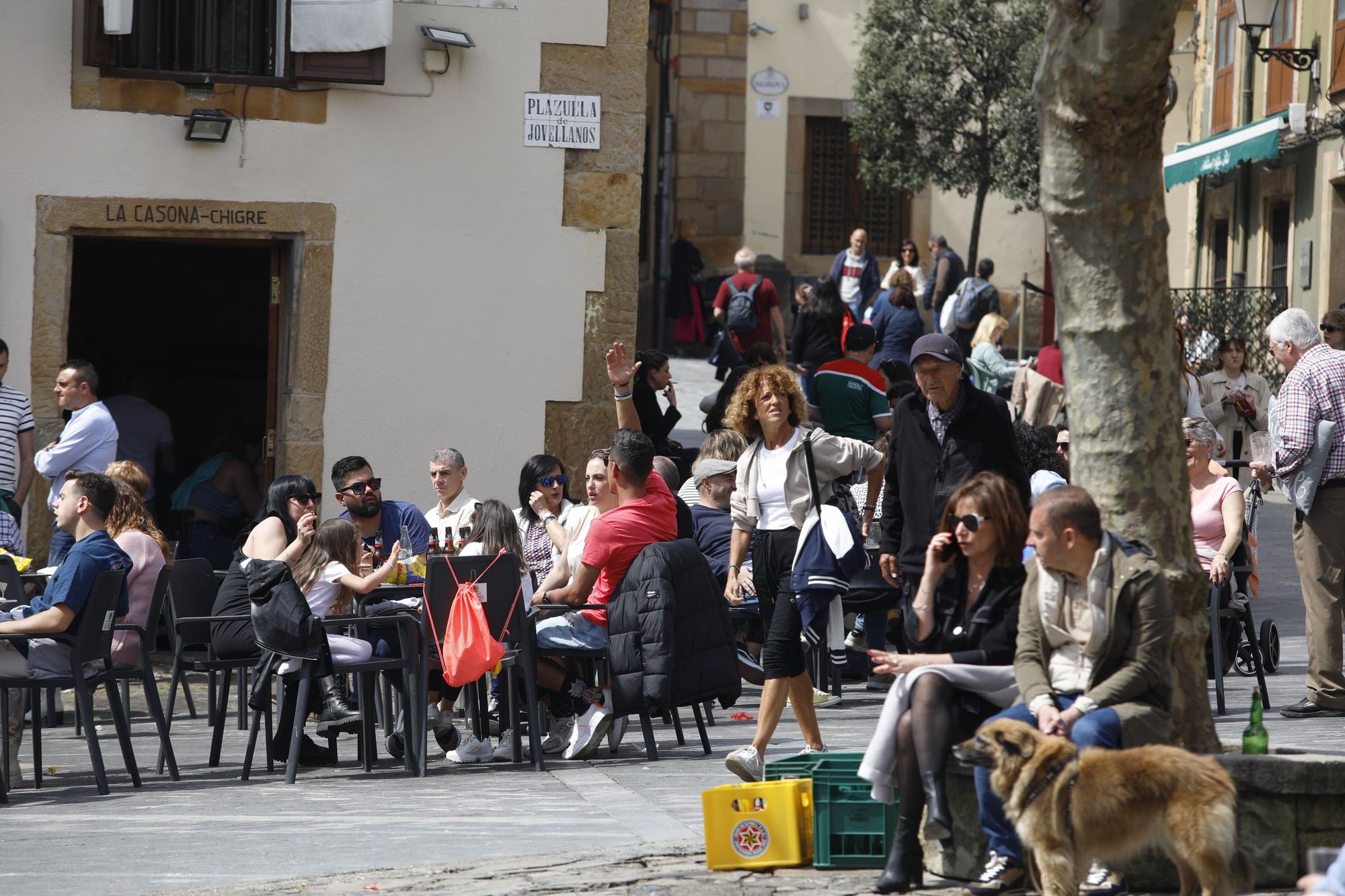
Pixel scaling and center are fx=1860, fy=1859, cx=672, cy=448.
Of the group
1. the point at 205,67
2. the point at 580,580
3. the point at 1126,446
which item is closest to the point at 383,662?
the point at 580,580

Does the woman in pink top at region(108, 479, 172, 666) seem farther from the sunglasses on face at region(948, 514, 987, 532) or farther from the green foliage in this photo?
the green foliage

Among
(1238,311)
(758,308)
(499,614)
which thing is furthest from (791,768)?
(1238,311)

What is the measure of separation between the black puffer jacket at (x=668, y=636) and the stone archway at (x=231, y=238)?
3.90 metres

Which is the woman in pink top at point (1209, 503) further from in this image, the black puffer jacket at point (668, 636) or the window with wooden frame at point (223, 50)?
the window with wooden frame at point (223, 50)

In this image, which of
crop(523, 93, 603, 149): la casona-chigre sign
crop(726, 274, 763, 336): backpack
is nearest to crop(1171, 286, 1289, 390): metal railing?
crop(726, 274, 763, 336): backpack

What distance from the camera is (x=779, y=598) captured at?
712 centimetres

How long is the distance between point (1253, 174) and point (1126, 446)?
20.8 meters

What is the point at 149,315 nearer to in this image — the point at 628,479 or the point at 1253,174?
the point at 628,479

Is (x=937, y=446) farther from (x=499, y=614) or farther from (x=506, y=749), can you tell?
(x=506, y=749)

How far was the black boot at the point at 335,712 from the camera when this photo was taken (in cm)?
791

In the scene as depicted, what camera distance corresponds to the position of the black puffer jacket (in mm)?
7609

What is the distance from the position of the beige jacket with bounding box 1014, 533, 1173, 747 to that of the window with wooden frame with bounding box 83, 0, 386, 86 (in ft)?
23.0

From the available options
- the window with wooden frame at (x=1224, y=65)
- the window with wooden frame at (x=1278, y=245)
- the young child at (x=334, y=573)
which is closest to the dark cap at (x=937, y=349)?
the young child at (x=334, y=573)

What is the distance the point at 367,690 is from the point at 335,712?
0.74ft
